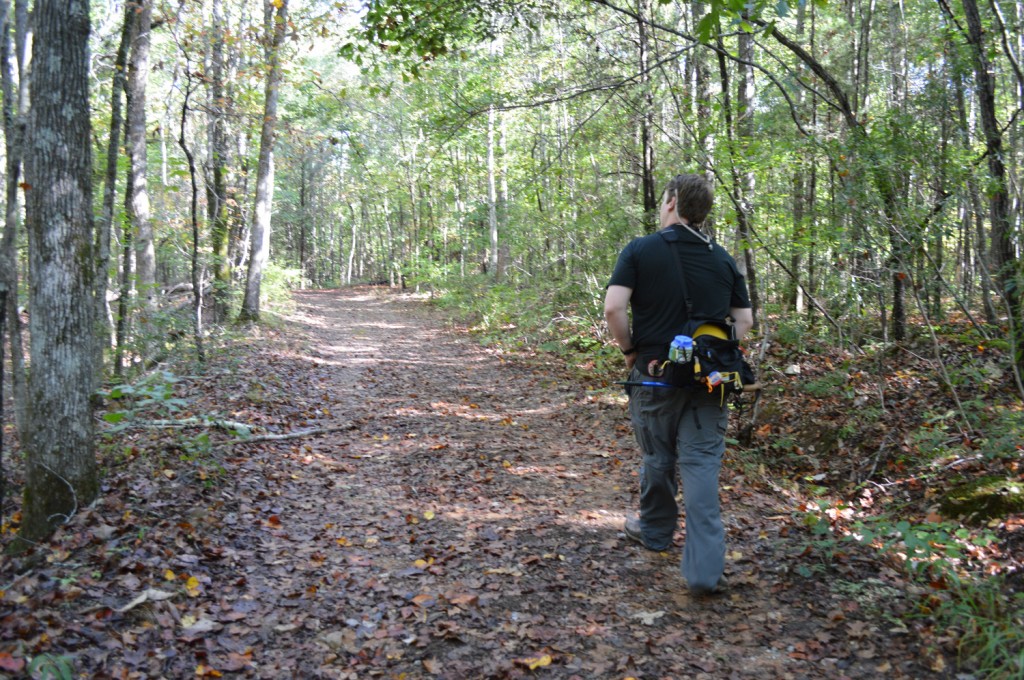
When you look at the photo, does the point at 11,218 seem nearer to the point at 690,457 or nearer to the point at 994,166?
the point at 690,457

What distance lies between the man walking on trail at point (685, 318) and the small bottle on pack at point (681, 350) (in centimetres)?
15

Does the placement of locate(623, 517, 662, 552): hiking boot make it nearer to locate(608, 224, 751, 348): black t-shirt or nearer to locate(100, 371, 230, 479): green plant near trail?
locate(608, 224, 751, 348): black t-shirt

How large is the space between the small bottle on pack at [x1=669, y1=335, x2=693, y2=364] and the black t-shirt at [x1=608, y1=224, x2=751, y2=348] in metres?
0.15

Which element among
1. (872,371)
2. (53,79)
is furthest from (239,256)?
(872,371)

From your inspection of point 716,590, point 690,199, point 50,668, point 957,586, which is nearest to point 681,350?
point 690,199

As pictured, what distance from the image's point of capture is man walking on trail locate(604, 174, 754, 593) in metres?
3.73

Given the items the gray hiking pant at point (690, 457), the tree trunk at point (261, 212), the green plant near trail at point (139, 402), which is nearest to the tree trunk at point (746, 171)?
the gray hiking pant at point (690, 457)

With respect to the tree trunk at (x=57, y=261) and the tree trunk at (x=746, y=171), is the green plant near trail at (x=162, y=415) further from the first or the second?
the tree trunk at (x=746, y=171)

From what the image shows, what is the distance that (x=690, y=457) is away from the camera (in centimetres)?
379

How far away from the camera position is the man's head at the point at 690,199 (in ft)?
12.7

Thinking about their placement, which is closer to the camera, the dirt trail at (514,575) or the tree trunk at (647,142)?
the dirt trail at (514,575)

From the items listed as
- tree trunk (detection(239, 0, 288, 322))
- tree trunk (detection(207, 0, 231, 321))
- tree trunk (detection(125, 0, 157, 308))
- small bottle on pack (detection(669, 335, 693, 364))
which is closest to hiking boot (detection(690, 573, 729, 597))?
small bottle on pack (detection(669, 335, 693, 364))

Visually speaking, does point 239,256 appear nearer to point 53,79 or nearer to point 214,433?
point 214,433

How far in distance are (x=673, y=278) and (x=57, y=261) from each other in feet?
13.1
